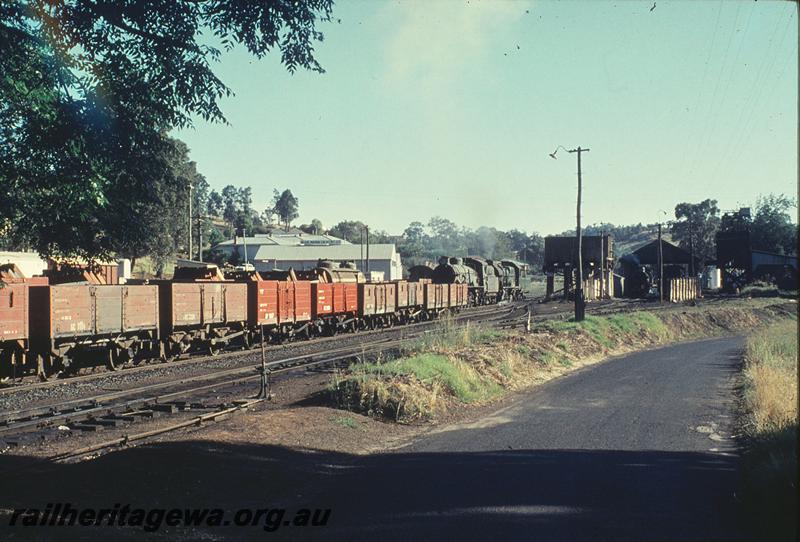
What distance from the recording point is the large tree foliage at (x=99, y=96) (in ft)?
28.9

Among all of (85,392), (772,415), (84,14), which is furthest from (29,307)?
(772,415)

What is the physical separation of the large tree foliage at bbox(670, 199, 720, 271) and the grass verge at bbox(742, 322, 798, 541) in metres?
102

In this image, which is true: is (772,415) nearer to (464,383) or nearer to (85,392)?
(464,383)

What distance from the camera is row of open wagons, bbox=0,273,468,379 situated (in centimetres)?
1697

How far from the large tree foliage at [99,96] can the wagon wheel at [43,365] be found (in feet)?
28.1

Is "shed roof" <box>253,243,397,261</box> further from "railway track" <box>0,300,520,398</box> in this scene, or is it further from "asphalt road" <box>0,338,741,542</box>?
"asphalt road" <box>0,338,741,542</box>

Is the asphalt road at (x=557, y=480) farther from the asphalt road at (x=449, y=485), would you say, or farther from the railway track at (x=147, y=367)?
the railway track at (x=147, y=367)

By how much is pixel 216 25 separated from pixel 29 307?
1082 centimetres

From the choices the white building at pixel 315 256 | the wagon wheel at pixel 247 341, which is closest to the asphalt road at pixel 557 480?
the wagon wheel at pixel 247 341

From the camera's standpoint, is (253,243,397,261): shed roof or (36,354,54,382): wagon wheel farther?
(253,243,397,261): shed roof

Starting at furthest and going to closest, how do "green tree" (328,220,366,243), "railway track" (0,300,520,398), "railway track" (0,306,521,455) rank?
"green tree" (328,220,366,243), "railway track" (0,300,520,398), "railway track" (0,306,521,455)

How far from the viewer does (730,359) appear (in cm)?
2586

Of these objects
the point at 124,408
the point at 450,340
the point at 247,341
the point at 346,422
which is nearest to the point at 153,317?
the point at 247,341

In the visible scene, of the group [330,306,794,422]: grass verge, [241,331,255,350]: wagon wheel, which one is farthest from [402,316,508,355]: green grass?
[241,331,255,350]: wagon wheel
